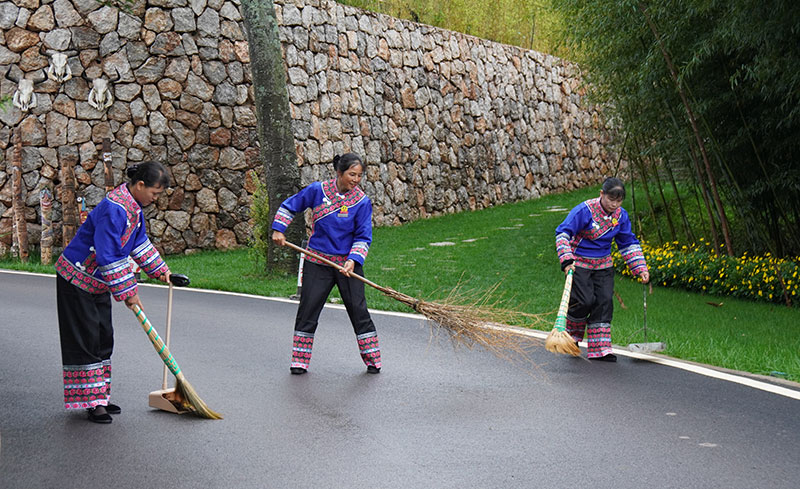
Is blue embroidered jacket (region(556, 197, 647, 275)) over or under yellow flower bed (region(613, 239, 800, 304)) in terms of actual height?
over

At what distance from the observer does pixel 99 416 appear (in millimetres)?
5504

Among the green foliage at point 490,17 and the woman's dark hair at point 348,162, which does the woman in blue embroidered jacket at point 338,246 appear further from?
the green foliage at point 490,17

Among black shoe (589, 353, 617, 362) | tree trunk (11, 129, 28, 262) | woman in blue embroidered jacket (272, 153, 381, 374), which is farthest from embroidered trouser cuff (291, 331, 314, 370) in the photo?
tree trunk (11, 129, 28, 262)

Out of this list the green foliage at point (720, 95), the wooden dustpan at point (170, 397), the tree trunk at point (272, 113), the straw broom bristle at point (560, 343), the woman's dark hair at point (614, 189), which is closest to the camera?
the wooden dustpan at point (170, 397)

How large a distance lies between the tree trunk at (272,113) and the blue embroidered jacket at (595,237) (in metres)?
6.60

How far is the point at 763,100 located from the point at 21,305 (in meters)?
9.24

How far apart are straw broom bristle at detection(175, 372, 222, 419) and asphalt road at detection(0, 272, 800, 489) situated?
2.3 inches

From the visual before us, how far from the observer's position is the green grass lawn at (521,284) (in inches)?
327

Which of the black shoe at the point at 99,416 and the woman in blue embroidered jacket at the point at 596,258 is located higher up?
the woman in blue embroidered jacket at the point at 596,258

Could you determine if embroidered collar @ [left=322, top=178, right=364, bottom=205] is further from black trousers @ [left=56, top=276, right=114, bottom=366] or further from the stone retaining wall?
the stone retaining wall

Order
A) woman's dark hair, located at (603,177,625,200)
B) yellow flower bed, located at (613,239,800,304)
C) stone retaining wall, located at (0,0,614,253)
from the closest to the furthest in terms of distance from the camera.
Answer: woman's dark hair, located at (603,177,625,200) → yellow flower bed, located at (613,239,800,304) → stone retaining wall, located at (0,0,614,253)

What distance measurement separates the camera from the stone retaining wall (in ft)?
53.1

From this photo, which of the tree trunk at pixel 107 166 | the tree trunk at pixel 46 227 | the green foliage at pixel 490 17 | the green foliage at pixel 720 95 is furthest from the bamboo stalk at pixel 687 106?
the green foliage at pixel 490 17

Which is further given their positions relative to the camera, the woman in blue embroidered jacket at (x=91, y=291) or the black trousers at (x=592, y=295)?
the black trousers at (x=592, y=295)
